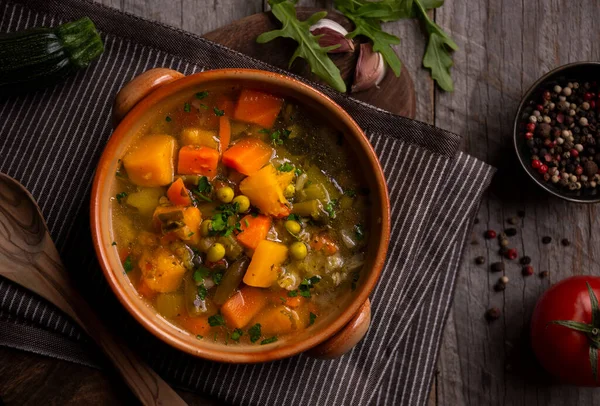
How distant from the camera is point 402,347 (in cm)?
309

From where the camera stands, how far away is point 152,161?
2539 mm

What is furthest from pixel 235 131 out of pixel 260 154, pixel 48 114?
pixel 48 114

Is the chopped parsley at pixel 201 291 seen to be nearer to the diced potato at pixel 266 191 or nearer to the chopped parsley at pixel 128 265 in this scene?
the chopped parsley at pixel 128 265

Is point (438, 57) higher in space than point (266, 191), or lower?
higher

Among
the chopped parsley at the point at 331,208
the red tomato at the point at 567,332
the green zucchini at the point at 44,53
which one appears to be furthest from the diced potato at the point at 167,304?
the red tomato at the point at 567,332

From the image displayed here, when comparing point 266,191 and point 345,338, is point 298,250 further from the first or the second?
point 345,338

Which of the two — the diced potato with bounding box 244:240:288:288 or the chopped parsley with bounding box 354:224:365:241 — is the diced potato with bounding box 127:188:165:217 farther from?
the chopped parsley with bounding box 354:224:365:241

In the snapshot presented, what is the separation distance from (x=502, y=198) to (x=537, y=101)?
533mm

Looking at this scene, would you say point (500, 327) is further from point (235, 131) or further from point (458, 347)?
point (235, 131)

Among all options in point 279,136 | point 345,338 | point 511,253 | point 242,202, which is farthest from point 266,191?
point 511,253

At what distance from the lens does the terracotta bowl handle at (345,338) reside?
264 cm

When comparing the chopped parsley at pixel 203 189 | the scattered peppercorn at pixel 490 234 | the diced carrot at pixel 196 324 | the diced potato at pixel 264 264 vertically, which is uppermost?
the chopped parsley at pixel 203 189

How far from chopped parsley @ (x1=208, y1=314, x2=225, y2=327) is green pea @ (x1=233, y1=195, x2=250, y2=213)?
44cm

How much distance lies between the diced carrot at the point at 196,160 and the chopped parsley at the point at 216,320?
59cm
